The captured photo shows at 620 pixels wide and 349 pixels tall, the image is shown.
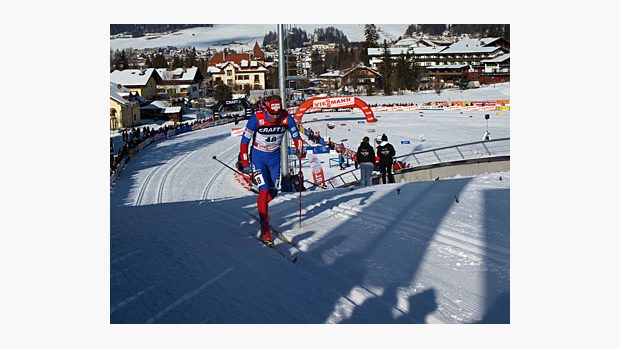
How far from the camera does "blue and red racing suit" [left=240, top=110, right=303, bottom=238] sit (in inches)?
247

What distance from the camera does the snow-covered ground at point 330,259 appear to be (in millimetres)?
4648

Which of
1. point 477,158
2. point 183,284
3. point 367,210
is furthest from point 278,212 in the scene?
point 477,158

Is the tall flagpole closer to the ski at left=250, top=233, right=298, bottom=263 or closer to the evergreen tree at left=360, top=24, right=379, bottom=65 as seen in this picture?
the evergreen tree at left=360, top=24, right=379, bottom=65

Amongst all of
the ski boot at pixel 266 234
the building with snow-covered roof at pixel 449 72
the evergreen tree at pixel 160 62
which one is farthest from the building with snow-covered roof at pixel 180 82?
the building with snow-covered roof at pixel 449 72

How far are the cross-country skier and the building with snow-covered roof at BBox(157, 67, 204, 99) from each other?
911 cm

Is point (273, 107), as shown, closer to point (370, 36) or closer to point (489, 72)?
point (370, 36)

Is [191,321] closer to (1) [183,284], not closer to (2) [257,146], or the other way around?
(1) [183,284]

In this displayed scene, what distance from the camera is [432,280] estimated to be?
16.5 feet

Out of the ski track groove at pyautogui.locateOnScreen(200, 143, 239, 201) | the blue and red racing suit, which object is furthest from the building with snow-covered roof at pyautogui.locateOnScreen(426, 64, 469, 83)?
the blue and red racing suit

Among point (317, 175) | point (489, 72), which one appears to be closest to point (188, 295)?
point (317, 175)
